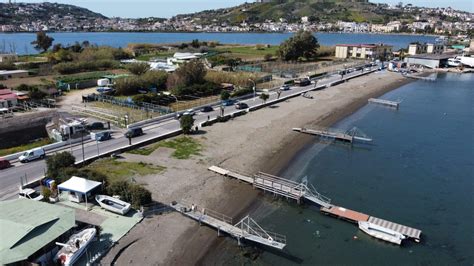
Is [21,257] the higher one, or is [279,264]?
[21,257]

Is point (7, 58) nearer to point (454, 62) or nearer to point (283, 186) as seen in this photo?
point (283, 186)

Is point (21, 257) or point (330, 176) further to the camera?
point (330, 176)

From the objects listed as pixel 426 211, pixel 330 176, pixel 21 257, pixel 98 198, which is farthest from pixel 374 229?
pixel 21 257

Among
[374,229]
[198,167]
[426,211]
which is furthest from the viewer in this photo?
[198,167]

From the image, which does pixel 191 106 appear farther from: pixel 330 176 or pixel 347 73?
pixel 347 73

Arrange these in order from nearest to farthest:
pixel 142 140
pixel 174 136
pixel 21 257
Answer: pixel 21 257, pixel 142 140, pixel 174 136

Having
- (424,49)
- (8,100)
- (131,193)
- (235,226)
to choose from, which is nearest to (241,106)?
(131,193)

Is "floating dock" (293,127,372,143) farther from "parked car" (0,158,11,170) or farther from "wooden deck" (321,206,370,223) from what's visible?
"parked car" (0,158,11,170)
